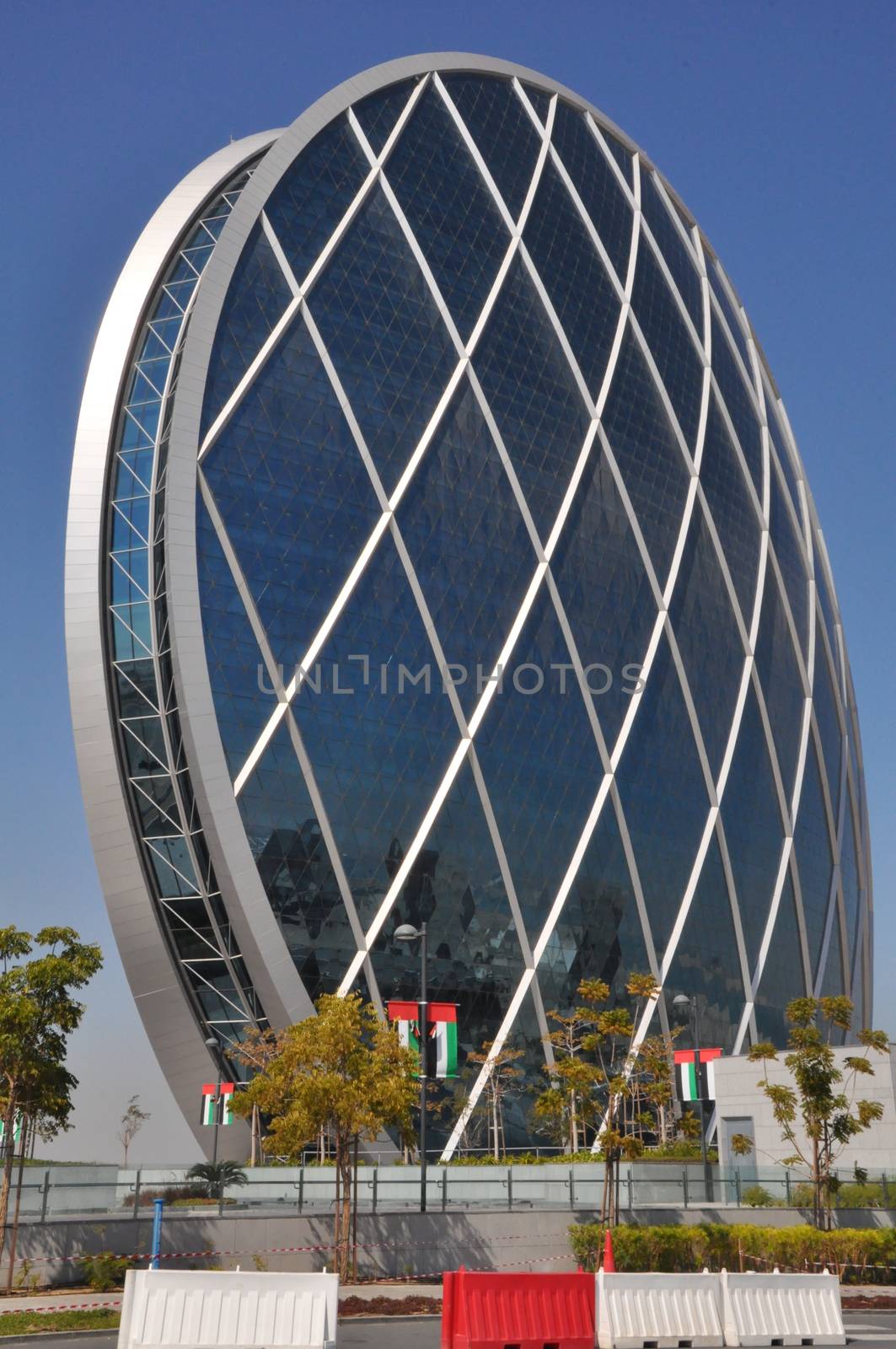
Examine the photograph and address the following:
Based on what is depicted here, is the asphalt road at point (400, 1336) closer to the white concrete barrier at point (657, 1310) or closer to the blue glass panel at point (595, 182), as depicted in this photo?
the white concrete barrier at point (657, 1310)

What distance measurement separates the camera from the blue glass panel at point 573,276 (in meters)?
51.2

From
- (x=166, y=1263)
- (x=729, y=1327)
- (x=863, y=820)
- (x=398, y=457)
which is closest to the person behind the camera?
(x=729, y=1327)

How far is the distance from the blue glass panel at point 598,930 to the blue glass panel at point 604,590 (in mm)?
3864

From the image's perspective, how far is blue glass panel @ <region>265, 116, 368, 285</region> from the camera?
1666 inches

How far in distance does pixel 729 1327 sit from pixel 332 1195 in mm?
12397

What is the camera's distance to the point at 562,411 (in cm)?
4931

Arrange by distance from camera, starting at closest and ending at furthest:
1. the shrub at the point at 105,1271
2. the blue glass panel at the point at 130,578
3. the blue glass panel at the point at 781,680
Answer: the shrub at the point at 105,1271, the blue glass panel at the point at 130,578, the blue glass panel at the point at 781,680

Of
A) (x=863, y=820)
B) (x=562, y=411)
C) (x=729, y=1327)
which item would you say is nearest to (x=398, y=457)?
(x=562, y=411)

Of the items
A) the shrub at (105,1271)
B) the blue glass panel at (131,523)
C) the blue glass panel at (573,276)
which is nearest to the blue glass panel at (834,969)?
the blue glass panel at (573,276)

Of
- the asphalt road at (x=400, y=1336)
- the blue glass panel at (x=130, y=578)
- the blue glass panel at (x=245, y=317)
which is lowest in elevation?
the asphalt road at (x=400, y=1336)

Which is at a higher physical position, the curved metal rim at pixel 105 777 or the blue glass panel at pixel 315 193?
the blue glass panel at pixel 315 193

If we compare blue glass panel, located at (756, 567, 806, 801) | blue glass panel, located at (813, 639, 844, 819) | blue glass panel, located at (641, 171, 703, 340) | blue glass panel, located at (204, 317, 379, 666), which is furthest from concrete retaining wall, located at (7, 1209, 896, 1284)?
blue glass panel, located at (641, 171, 703, 340)

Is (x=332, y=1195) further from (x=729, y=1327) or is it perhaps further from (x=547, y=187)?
(x=547, y=187)

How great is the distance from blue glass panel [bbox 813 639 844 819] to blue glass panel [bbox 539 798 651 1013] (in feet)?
59.7
